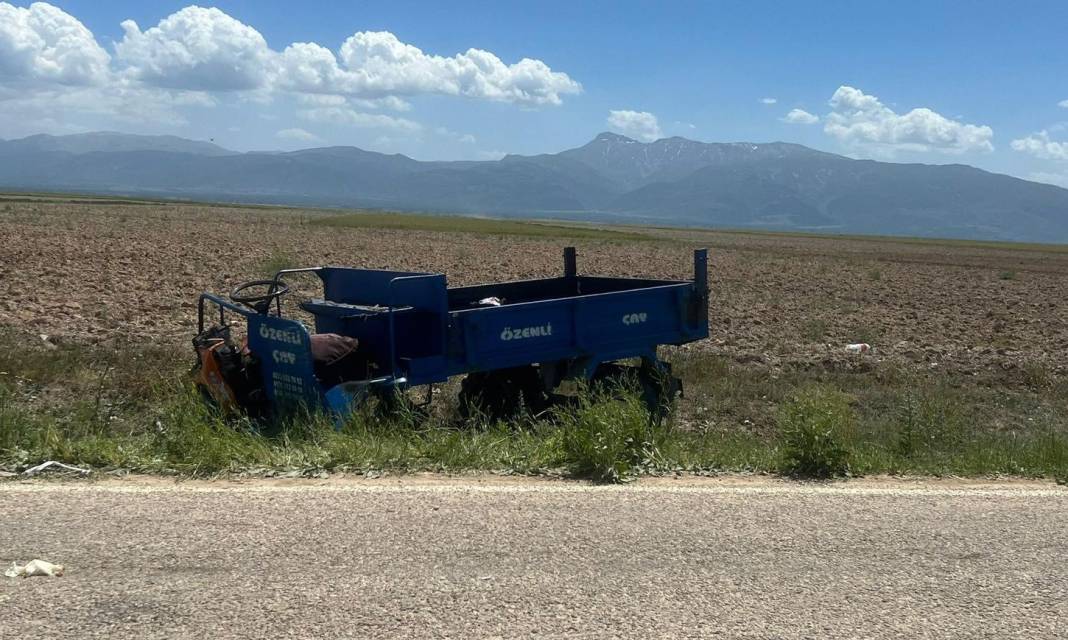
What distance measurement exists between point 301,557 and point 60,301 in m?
14.3

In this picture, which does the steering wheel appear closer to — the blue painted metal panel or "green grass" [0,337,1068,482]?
the blue painted metal panel

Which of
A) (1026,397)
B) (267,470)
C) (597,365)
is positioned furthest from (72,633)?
(1026,397)

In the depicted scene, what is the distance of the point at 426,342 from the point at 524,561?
4.56m

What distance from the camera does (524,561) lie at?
446cm

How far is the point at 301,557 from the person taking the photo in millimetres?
4445

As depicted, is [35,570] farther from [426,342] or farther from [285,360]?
[426,342]

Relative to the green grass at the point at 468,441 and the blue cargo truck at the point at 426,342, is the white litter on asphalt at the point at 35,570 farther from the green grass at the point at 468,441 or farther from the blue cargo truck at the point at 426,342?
the blue cargo truck at the point at 426,342

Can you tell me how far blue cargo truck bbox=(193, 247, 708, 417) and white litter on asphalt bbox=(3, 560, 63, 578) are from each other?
11.3 ft

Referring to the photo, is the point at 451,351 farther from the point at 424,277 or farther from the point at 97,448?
the point at 97,448

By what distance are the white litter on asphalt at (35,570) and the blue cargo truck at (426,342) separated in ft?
11.3

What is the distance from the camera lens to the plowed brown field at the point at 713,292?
15164mm

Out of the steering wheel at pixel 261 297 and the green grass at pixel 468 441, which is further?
the steering wheel at pixel 261 297

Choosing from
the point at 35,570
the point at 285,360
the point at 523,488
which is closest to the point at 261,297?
the point at 285,360

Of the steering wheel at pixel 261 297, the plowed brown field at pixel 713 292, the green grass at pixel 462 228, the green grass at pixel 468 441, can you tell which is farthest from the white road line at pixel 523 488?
the green grass at pixel 462 228
